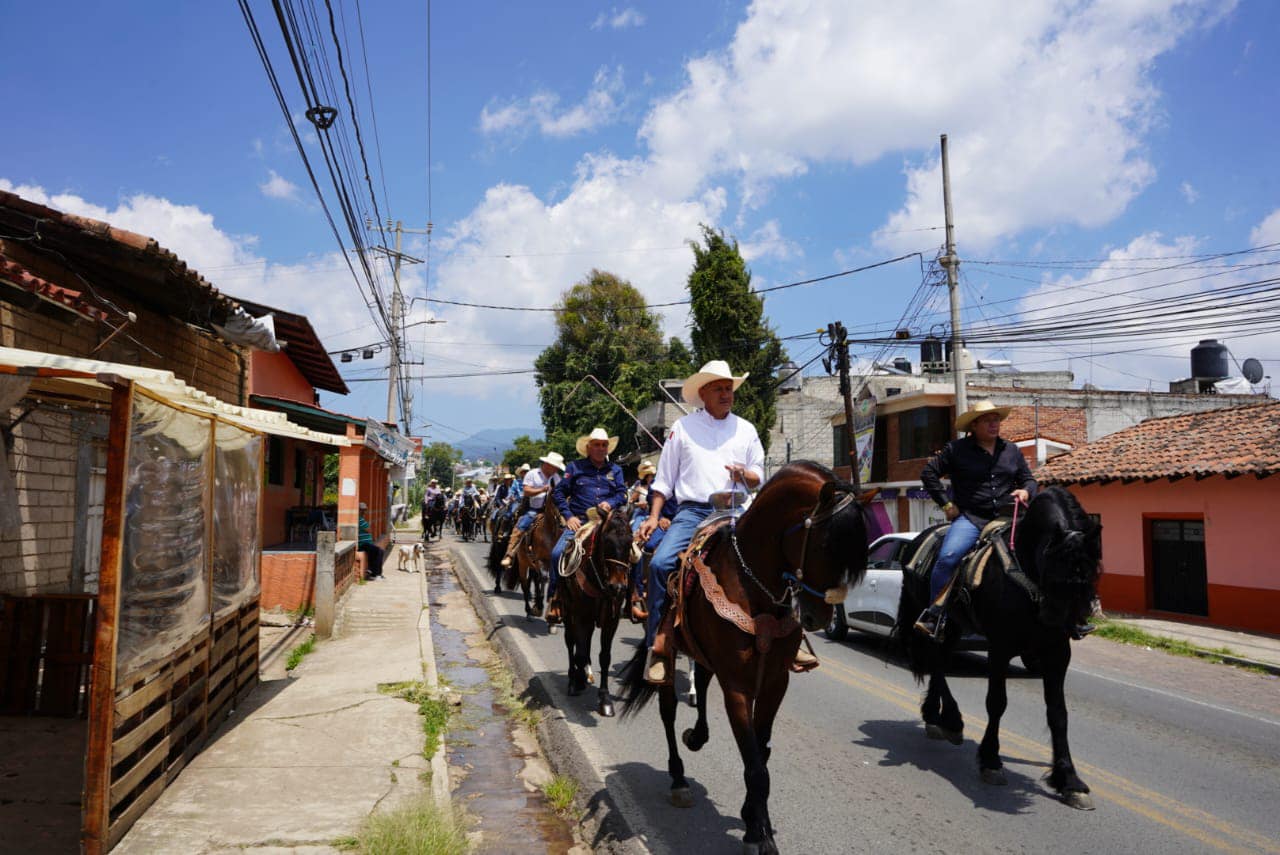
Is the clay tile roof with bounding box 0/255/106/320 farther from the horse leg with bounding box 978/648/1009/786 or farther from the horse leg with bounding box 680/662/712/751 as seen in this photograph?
the horse leg with bounding box 978/648/1009/786

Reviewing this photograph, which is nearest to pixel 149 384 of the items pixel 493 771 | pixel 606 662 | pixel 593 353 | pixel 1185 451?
pixel 493 771

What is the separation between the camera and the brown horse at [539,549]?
10594 mm

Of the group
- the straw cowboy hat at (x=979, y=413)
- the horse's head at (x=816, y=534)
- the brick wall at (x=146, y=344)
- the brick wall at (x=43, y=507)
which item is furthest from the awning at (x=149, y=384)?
the straw cowboy hat at (x=979, y=413)

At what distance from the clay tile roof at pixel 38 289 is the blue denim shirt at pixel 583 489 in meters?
4.75

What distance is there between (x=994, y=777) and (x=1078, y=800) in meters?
0.58

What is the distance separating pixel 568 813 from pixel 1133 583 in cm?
1652

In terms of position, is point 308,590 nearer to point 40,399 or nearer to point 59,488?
point 59,488

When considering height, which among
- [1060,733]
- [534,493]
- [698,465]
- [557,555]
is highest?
[698,465]

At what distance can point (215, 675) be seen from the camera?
672 cm

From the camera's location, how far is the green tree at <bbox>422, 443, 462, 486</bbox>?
128 m

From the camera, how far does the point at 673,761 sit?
5656mm

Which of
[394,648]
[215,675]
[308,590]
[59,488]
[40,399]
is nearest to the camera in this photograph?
[40,399]

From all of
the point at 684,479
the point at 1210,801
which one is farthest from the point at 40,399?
the point at 1210,801

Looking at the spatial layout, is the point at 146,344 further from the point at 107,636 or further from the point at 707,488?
the point at 707,488
